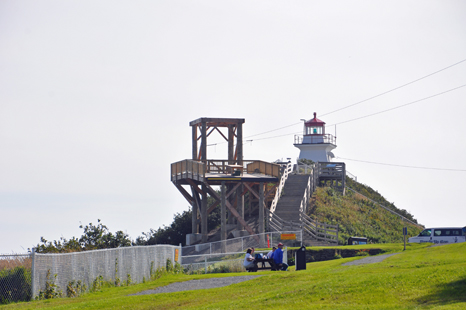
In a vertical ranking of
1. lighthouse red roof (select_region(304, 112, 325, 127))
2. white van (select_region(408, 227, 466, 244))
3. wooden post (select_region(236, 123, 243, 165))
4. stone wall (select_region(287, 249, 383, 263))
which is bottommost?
stone wall (select_region(287, 249, 383, 263))

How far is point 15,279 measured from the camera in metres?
16.8

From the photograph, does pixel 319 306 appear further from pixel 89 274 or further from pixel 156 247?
pixel 156 247

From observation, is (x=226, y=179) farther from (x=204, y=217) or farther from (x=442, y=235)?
(x=442, y=235)

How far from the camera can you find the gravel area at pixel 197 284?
1880 centimetres

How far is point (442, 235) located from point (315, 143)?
3094 centimetres

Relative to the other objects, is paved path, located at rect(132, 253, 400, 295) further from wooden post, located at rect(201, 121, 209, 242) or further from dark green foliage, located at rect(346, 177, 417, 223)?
dark green foliage, located at rect(346, 177, 417, 223)

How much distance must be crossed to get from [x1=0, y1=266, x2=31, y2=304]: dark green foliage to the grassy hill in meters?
22.7

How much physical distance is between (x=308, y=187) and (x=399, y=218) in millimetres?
10177

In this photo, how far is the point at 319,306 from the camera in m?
12.3

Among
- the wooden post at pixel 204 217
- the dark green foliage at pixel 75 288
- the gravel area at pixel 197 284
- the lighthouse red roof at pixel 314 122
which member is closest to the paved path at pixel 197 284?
the gravel area at pixel 197 284

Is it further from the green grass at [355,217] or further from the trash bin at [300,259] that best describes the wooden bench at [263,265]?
the green grass at [355,217]

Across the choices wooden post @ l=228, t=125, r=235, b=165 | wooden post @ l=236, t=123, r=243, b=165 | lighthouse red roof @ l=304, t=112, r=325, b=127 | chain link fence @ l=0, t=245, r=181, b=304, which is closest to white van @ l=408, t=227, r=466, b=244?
wooden post @ l=236, t=123, r=243, b=165

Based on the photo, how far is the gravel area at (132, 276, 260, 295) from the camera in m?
18.8

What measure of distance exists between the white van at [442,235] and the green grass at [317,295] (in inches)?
727
